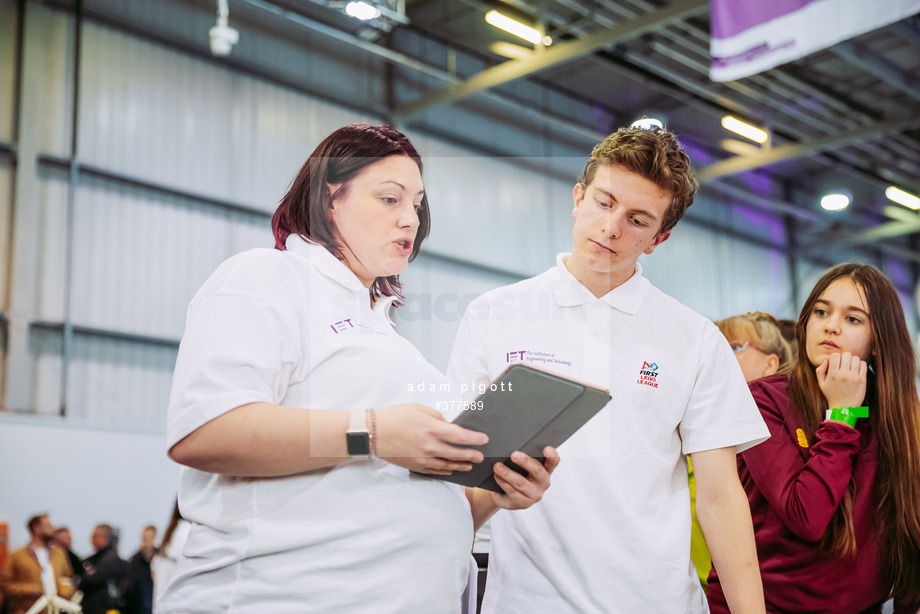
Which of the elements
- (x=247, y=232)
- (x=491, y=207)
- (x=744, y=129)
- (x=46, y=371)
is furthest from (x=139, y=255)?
(x=744, y=129)

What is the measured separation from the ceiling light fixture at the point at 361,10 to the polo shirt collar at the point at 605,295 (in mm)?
6338

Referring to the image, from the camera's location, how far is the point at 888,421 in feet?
6.85

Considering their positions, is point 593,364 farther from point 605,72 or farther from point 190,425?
point 605,72

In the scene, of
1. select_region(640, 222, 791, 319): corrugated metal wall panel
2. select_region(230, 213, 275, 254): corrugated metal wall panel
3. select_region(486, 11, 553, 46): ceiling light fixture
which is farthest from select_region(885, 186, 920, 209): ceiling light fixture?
select_region(230, 213, 275, 254): corrugated metal wall panel

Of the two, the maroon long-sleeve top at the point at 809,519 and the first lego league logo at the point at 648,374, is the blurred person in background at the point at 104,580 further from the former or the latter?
the first lego league logo at the point at 648,374

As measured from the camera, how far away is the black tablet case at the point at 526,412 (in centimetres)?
118

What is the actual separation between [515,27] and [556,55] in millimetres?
564

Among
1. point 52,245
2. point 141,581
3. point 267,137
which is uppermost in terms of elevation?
point 267,137

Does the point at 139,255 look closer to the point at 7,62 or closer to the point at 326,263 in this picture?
the point at 7,62

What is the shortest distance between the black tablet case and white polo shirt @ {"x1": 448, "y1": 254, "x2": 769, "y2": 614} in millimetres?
403

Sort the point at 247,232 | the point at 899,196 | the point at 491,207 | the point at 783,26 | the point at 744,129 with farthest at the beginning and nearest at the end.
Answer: the point at 899,196, the point at 744,129, the point at 247,232, the point at 783,26, the point at 491,207

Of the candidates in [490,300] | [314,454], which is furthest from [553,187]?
[314,454]

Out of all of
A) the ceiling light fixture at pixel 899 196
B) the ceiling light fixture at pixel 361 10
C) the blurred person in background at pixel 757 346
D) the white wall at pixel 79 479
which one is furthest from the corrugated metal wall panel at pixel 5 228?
the ceiling light fixture at pixel 899 196

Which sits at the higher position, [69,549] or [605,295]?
[605,295]
